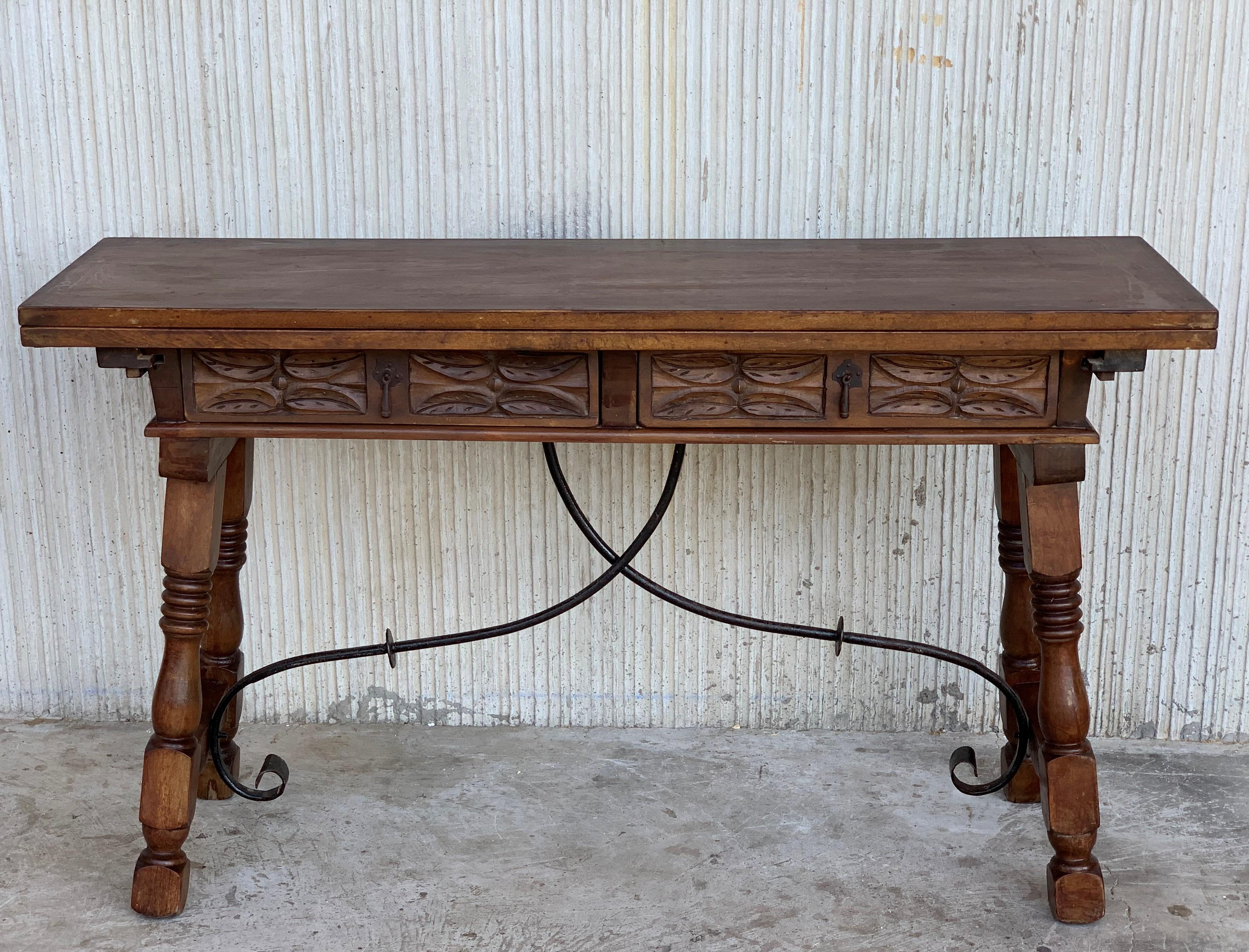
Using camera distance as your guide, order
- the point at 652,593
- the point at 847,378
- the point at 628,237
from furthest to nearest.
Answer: the point at 628,237 → the point at 652,593 → the point at 847,378

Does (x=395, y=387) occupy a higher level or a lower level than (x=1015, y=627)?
higher

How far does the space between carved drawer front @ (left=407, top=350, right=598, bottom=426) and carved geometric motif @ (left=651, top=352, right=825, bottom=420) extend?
114mm

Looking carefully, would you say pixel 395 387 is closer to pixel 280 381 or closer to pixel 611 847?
pixel 280 381

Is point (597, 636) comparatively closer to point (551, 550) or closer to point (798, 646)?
point (551, 550)

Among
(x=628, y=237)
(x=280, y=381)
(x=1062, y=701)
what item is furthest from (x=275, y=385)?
(x=1062, y=701)

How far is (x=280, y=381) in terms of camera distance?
6.60 feet

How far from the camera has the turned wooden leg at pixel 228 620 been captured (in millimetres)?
2428

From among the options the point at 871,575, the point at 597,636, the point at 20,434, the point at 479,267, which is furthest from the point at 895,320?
the point at 20,434

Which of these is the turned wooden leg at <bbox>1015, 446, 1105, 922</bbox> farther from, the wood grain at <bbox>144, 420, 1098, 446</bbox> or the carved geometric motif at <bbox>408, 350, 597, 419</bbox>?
the carved geometric motif at <bbox>408, 350, 597, 419</bbox>

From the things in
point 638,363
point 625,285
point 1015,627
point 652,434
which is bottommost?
point 1015,627

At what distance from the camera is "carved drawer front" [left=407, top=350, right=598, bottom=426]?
1984 millimetres

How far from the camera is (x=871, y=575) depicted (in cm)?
275

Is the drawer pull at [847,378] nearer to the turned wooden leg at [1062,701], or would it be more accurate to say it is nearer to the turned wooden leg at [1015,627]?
the turned wooden leg at [1062,701]

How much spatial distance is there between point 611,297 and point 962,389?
567 mm
